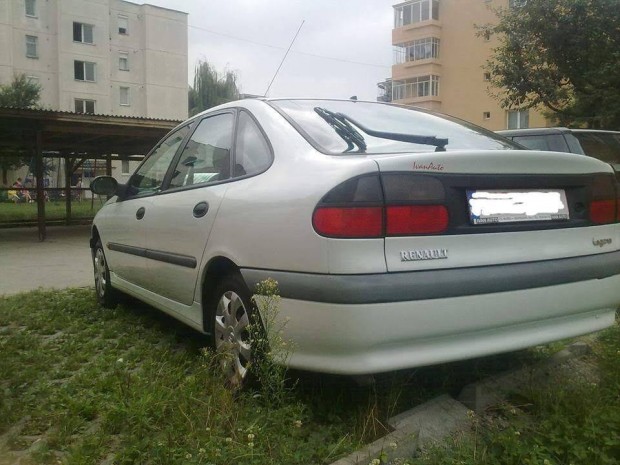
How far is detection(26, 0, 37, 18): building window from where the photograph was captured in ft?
131

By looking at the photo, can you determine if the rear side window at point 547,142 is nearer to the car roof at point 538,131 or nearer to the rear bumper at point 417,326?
the car roof at point 538,131

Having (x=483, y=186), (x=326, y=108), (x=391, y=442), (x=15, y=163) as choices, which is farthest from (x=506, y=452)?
(x=15, y=163)

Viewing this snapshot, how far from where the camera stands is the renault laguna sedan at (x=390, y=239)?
2.49 metres

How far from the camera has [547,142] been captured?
6941 millimetres

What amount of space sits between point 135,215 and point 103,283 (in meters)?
1.27

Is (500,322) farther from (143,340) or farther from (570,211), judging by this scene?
(143,340)

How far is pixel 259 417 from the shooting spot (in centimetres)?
261

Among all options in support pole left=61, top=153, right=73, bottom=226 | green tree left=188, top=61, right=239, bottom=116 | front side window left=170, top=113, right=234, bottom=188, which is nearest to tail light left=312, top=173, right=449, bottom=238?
front side window left=170, top=113, right=234, bottom=188

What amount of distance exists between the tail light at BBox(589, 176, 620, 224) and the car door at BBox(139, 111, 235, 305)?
6.21 ft

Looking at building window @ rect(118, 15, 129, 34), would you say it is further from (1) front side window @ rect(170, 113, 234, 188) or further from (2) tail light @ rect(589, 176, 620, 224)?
(2) tail light @ rect(589, 176, 620, 224)

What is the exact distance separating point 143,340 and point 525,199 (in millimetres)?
2750

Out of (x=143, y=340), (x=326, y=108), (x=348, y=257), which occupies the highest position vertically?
(x=326, y=108)

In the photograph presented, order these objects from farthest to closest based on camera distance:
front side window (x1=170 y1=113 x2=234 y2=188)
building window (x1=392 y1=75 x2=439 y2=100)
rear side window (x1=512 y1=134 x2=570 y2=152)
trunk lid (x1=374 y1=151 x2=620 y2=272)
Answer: building window (x1=392 y1=75 x2=439 y2=100)
rear side window (x1=512 y1=134 x2=570 y2=152)
front side window (x1=170 y1=113 x2=234 y2=188)
trunk lid (x1=374 y1=151 x2=620 y2=272)

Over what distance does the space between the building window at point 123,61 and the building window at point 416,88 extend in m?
19.3
